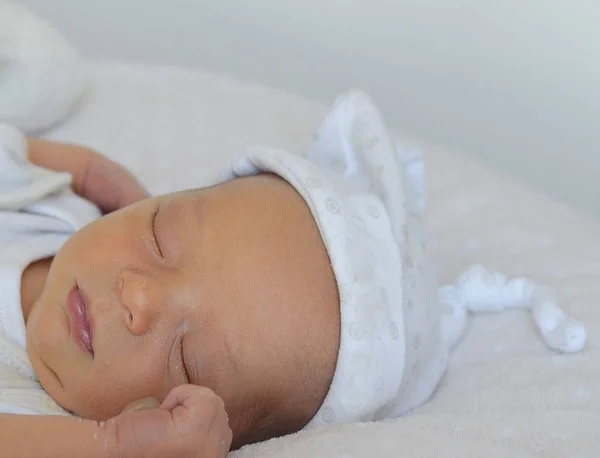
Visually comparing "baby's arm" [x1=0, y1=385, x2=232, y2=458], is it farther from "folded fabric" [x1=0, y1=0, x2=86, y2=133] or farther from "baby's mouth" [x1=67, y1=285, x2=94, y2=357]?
"folded fabric" [x1=0, y1=0, x2=86, y2=133]

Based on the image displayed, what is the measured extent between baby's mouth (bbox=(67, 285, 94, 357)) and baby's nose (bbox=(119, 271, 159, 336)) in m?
0.07

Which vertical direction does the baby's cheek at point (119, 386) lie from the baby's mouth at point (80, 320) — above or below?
below

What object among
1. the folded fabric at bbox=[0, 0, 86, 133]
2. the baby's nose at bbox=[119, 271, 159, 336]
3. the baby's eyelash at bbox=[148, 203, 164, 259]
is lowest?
the baby's nose at bbox=[119, 271, 159, 336]

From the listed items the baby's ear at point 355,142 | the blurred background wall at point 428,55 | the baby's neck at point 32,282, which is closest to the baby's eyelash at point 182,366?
the baby's neck at point 32,282

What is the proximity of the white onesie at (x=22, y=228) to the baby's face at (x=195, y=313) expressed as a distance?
0.10ft

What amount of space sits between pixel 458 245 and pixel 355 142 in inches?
11.5

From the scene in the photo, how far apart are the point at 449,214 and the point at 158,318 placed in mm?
664

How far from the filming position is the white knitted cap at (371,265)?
0.92m

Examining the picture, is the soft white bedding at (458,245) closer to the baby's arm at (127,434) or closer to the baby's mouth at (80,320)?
the baby's arm at (127,434)

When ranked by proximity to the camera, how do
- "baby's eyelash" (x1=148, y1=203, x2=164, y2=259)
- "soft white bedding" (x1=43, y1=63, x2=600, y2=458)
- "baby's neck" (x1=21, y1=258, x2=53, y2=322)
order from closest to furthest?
"soft white bedding" (x1=43, y1=63, x2=600, y2=458), "baby's eyelash" (x1=148, y1=203, x2=164, y2=259), "baby's neck" (x1=21, y1=258, x2=53, y2=322)

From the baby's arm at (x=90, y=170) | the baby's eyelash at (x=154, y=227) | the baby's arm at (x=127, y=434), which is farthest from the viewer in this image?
the baby's arm at (x=90, y=170)

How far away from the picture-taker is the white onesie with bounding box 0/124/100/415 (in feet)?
3.23

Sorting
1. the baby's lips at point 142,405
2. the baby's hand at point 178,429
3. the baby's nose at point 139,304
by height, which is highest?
the baby's nose at point 139,304

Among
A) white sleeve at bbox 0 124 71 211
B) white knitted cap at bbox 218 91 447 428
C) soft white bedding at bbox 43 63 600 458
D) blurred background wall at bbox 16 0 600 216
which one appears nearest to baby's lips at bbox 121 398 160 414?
soft white bedding at bbox 43 63 600 458
